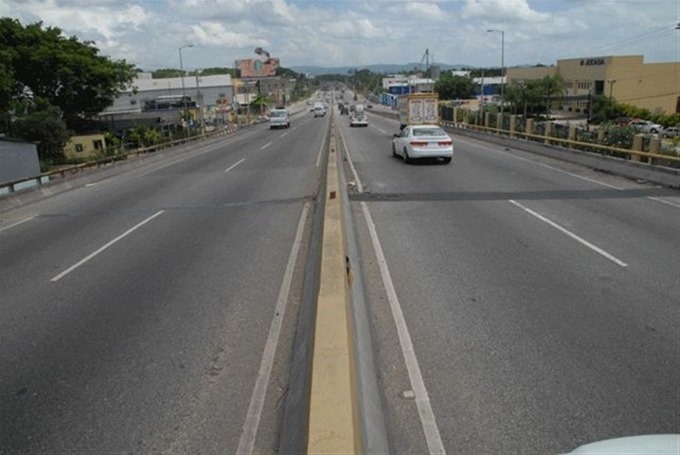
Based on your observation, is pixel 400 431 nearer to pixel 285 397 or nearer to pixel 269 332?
pixel 285 397

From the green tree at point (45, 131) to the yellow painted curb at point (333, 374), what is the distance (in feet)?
153

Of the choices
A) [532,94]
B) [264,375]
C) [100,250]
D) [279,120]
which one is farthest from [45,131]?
[532,94]

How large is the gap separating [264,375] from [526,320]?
311cm

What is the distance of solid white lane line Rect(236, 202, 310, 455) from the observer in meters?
4.41

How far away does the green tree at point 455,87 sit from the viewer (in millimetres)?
159500

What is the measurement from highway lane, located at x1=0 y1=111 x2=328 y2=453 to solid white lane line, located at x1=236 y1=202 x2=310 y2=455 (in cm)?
3

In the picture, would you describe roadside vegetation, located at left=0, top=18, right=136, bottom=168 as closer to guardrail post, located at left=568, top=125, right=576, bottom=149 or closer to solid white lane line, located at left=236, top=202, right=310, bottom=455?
guardrail post, located at left=568, top=125, right=576, bottom=149

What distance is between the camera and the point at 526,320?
6762 mm

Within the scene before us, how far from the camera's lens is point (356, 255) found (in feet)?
30.3

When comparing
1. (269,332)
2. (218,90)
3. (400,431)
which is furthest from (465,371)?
(218,90)

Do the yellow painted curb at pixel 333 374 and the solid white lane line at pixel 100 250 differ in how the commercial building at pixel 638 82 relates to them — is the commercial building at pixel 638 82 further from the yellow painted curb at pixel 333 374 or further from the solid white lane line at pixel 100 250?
the yellow painted curb at pixel 333 374

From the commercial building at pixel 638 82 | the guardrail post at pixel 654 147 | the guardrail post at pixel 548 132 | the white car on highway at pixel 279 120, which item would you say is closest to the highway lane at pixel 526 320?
the guardrail post at pixel 654 147

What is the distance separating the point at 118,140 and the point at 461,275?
5818cm

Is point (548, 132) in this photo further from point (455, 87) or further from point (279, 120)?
point (455, 87)
